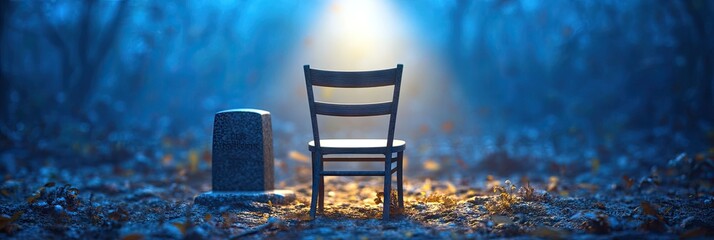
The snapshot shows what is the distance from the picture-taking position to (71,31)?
989 inches

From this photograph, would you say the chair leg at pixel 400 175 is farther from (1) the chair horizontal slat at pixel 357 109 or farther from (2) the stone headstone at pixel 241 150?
(2) the stone headstone at pixel 241 150

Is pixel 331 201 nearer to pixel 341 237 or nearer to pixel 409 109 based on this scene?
pixel 341 237

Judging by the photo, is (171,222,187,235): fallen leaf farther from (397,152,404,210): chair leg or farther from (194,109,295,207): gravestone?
(397,152,404,210): chair leg

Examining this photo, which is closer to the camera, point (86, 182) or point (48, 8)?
point (86, 182)

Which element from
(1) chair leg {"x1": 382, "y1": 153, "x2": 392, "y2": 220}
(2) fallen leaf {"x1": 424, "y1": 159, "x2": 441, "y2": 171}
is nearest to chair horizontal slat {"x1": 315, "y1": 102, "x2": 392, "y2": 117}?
(1) chair leg {"x1": 382, "y1": 153, "x2": 392, "y2": 220}

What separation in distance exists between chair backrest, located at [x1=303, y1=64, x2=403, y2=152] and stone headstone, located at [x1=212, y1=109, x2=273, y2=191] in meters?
1.09

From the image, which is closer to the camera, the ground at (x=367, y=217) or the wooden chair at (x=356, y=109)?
the ground at (x=367, y=217)

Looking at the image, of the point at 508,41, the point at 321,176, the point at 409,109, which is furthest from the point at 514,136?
the point at 321,176

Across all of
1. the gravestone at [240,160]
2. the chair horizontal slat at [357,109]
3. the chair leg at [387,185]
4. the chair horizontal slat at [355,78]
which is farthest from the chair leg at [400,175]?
the gravestone at [240,160]

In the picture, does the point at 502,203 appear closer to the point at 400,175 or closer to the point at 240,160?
the point at 400,175

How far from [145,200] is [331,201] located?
6.67 ft

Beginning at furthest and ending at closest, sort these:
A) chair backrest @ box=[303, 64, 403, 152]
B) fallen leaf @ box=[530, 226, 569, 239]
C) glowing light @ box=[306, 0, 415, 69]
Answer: glowing light @ box=[306, 0, 415, 69] → chair backrest @ box=[303, 64, 403, 152] → fallen leaf @ box=[530, 226, 569, 239]

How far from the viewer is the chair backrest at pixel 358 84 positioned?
5473 millimetres

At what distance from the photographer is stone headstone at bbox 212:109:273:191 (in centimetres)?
656
